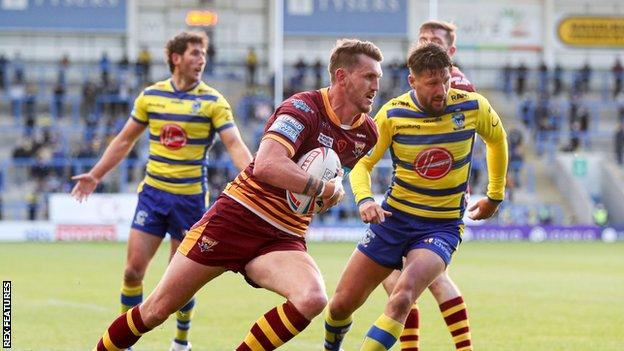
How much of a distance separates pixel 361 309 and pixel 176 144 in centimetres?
520

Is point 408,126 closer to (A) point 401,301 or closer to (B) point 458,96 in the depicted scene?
(B) point 458,96

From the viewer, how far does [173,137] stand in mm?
10766

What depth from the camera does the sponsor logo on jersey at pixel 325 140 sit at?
7664 mm

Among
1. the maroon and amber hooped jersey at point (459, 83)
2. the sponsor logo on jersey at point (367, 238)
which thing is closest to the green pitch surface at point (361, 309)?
the sponsor logo on jersey at point (367, 238)

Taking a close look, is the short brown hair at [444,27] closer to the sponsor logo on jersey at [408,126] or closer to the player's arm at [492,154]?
the player's arm at [492,154]

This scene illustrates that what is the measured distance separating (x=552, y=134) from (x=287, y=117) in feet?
120

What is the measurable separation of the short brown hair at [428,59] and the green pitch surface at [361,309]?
10.7 ft

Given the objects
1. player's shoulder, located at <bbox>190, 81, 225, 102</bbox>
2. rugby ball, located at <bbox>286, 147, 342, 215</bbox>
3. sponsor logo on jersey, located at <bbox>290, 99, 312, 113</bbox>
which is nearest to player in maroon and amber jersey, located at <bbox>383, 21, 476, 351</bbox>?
sponsor logo on jersey, located at <bbox>290, 99, 312, 113</bbox>

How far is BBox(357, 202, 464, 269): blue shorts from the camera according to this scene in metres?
8.70

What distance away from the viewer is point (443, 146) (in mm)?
8742

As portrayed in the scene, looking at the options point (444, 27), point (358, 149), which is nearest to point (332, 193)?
point (358, 149)

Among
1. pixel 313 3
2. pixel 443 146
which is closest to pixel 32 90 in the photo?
pixel 313 3

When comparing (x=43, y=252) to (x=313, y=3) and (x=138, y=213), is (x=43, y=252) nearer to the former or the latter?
(x=138, y=213)

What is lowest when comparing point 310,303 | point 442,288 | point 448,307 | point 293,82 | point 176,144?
point 293,82
